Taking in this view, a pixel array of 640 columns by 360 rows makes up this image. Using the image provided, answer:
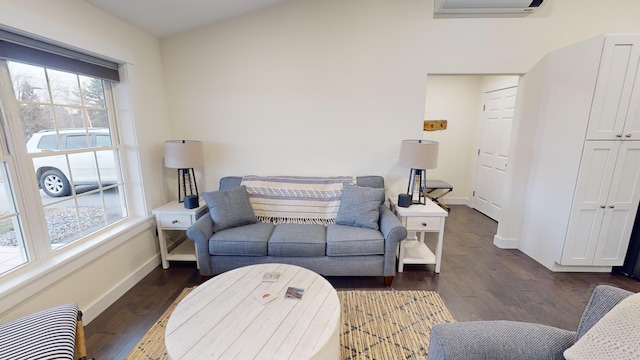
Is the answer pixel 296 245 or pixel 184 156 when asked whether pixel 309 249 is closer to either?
pixel 296 245

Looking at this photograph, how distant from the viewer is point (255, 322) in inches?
53.0

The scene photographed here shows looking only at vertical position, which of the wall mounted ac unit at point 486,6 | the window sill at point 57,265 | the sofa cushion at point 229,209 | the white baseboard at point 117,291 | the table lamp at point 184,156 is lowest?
the white baseboard at point 117,291

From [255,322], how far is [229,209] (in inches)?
52.4

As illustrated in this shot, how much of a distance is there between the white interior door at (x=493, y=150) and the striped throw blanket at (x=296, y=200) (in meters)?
2.66

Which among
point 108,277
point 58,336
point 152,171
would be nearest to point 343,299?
point 58,336

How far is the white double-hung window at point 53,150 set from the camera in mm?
1553

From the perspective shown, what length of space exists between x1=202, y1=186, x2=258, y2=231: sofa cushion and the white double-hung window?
879 mm

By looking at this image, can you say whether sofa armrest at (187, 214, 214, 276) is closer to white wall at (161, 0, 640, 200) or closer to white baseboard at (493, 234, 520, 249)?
white wall at (161, 0, 640, 200)

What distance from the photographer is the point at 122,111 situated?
2.40 meters

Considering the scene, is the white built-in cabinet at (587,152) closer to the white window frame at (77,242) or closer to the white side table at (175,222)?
the white side table at (175,222)

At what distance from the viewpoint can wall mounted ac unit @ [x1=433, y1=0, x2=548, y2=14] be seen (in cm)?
250

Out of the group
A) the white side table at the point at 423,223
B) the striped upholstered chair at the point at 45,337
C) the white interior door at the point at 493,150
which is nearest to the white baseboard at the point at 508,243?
the white interior door at the point at 493,150

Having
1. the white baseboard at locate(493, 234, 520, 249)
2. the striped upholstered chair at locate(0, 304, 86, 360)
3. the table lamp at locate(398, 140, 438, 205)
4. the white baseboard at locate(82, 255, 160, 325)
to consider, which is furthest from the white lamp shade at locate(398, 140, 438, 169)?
the white baseboard at locate(82, 255, 160, 325)

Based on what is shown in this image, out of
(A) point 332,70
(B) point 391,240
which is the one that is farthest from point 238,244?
(A) point 332,70
